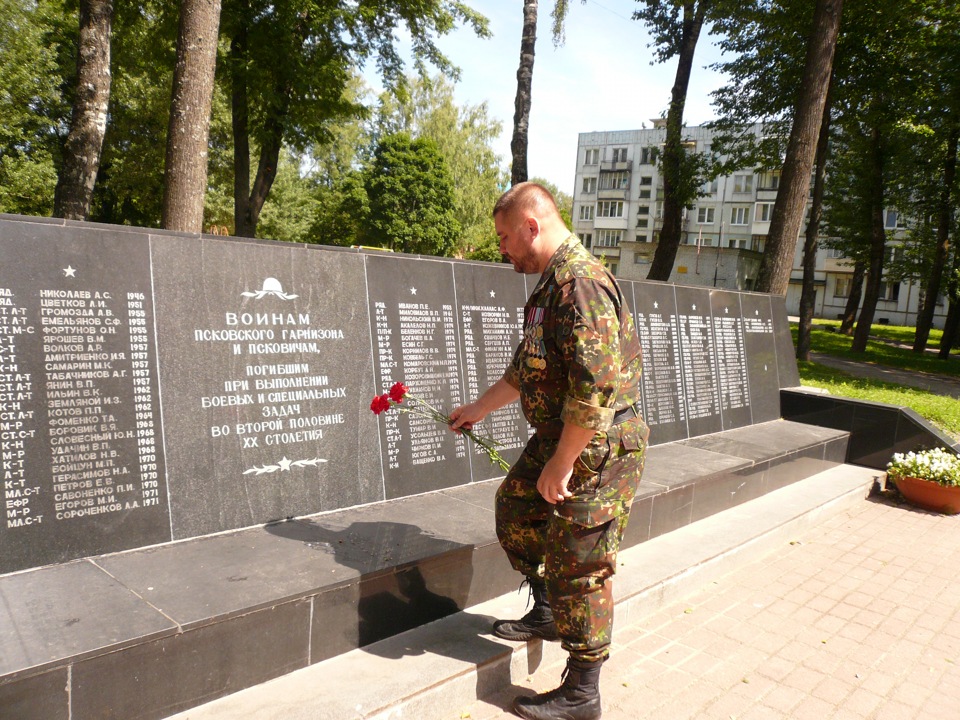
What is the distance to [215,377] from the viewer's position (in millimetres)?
3750

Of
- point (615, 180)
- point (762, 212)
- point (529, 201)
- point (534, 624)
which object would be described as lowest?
point (534, 624)

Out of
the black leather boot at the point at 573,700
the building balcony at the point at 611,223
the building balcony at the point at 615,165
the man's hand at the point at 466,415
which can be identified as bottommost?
the black leather boot at the point at 573,700

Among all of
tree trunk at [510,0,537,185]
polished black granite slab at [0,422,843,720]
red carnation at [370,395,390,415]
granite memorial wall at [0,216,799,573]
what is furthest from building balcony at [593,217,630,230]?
red carnation at [370,395,390,415]

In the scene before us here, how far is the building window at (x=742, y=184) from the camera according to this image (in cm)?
6750

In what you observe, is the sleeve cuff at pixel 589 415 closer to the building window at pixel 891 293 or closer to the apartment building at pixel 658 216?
the apartment building at pixel 658 216

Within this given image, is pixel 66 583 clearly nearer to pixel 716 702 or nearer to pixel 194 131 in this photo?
pixel 716 702

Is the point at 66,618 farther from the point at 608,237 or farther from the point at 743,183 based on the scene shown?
the point at 608,237

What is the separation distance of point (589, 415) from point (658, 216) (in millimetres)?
74972

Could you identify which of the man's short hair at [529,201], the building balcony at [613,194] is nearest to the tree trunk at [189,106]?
the man's short hair at [529,201]

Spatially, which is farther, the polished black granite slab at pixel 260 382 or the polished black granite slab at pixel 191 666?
the polished black granite slab at pixel 260 382

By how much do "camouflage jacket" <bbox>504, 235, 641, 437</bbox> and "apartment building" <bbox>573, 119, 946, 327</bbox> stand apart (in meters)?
50.1

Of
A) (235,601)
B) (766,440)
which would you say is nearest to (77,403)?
(235,601)

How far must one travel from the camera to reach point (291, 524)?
389 cm

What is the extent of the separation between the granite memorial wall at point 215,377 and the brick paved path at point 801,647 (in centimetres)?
162
